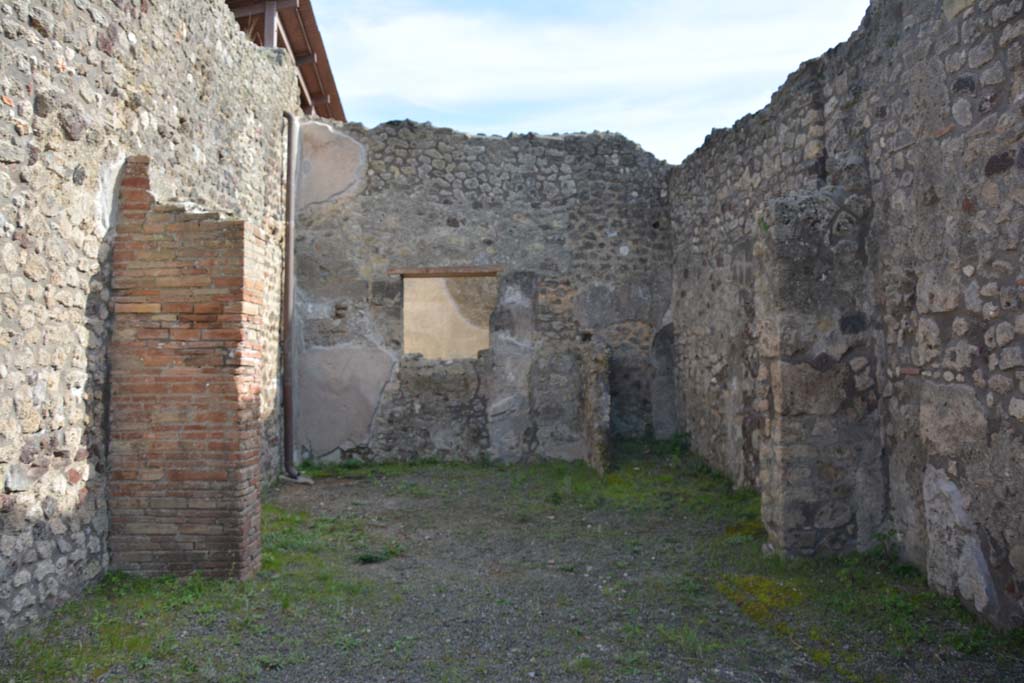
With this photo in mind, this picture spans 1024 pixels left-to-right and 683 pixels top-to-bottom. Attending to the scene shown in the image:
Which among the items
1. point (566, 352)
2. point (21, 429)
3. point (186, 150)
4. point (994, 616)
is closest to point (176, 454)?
point (21, 429)

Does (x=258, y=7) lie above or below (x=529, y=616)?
above

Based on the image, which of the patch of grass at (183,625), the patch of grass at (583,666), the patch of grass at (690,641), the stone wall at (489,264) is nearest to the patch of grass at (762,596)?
the patch of grass at (690,641)

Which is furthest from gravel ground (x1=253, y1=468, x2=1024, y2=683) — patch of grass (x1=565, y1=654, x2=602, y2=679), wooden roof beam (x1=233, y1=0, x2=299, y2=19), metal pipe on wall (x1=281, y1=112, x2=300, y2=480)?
wooden roof beam (x1=233, y1=0, x2=299, y2=19)

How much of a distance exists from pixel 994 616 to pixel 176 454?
4.60 m

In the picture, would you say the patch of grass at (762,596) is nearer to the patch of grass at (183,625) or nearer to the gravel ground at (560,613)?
the gravel ground at (560,613)

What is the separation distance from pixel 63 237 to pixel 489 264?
5.52m

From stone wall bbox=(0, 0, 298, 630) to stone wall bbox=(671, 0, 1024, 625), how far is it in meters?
4.20

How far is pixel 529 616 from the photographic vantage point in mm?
4102

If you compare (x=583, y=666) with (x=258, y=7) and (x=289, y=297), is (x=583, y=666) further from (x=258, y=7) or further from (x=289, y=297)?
(x=258, y=7)

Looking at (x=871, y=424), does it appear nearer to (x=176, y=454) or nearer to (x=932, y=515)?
(x=932, y=515)

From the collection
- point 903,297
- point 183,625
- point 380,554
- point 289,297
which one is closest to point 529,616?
A: point 380,554

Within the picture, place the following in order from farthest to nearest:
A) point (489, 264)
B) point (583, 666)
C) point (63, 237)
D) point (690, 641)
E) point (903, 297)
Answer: point (489, 264) < point (903, 297) < point (63, 237) < point (690, 641) < point (583, 666)

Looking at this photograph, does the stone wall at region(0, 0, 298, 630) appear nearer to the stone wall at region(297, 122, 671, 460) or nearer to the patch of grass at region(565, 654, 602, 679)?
the patch of grass at region(565, 654, 602, 679)

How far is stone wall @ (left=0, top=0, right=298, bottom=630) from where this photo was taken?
11.9 ft
